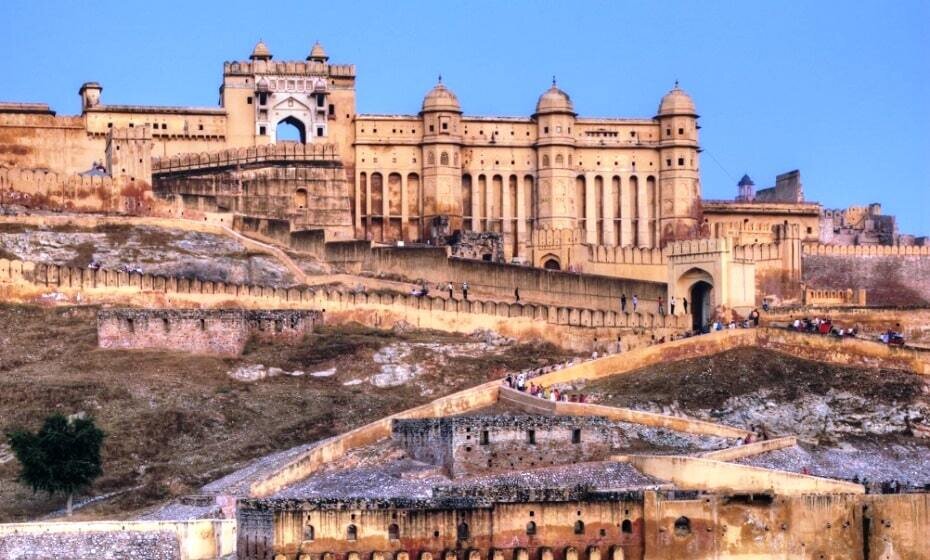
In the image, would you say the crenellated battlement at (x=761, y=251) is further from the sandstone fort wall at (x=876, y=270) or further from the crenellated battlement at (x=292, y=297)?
the crenellated battlement at (x=292, y=297)

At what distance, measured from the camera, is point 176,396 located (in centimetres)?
6109

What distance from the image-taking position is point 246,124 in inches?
3629

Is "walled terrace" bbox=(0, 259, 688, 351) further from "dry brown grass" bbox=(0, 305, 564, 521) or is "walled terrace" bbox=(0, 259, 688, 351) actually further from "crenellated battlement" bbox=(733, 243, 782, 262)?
"crenellated battlement" bbox=(733, 243, 782, 262)

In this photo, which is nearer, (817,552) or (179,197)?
(817,552)

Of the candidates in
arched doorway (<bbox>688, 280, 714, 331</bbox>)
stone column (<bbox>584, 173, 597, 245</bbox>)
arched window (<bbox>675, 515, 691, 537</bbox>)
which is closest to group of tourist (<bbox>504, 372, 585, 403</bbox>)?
arched window (<bbox>675, 515, 691, 537</bbox>)

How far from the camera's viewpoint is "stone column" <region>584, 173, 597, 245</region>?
92.7 meters

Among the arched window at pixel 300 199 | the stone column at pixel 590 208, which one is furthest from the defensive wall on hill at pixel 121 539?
the stone column at pixel 590 208

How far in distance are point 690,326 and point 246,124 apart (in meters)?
26.6

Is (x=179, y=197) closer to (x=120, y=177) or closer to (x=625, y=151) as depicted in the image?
(x=120, y=177)

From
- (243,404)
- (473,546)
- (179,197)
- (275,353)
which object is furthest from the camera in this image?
(179,197)

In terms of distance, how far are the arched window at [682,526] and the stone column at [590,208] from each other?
46.5m

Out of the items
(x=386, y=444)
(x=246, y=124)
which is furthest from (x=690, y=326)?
(x=246, y=124)

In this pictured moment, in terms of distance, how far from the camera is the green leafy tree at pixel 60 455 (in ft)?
176

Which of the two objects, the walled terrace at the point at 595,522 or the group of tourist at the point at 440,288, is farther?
the group of tourist at the point at 440,288
